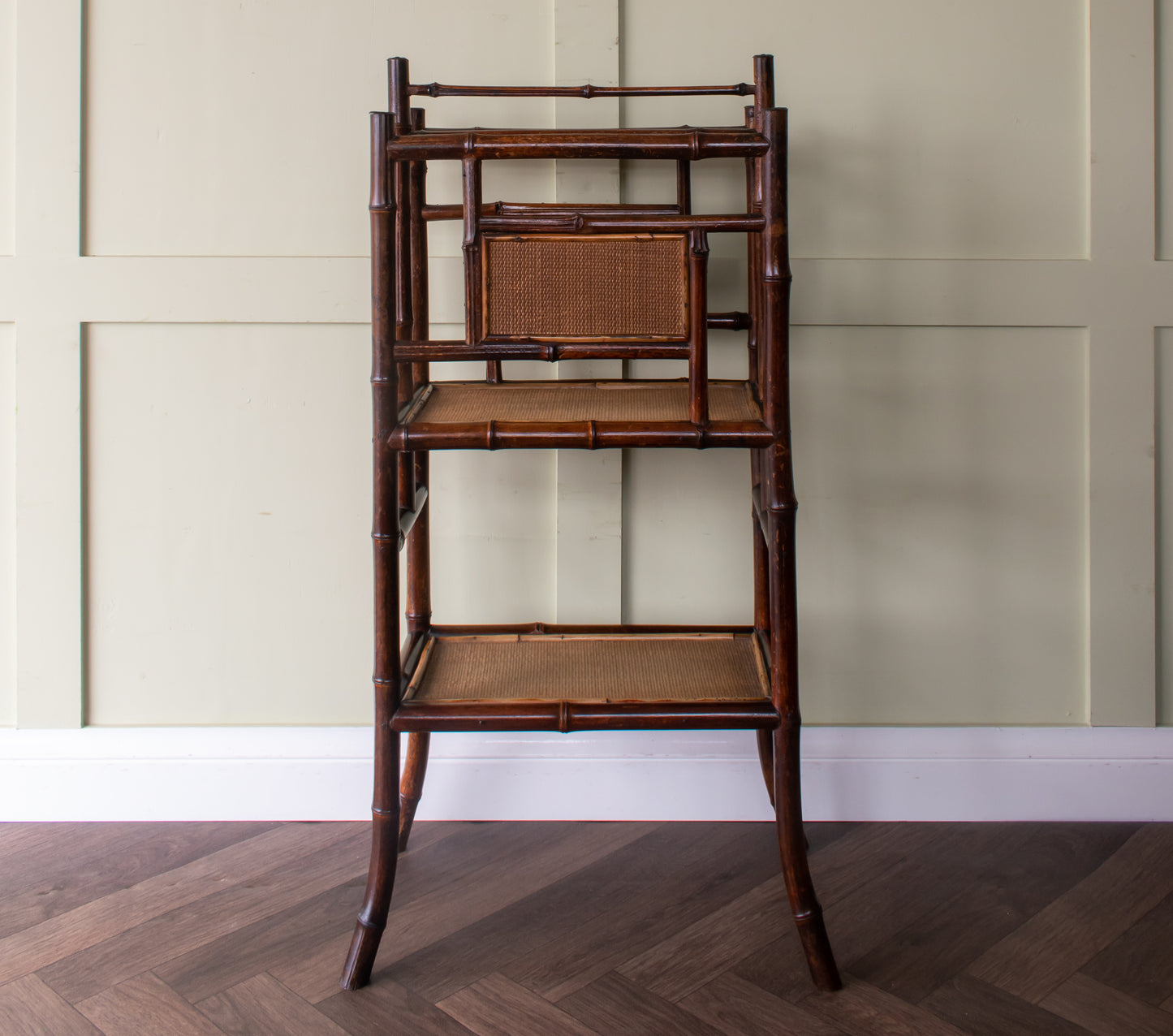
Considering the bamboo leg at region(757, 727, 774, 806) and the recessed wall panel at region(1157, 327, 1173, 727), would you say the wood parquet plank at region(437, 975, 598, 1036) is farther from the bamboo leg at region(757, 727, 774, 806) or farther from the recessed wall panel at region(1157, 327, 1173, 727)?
the recessed wall panel at region(1157, 327, 1173, 727)

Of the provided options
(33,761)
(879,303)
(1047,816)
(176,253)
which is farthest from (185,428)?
(1047,816)

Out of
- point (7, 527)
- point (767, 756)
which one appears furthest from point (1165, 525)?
point (7, 527)

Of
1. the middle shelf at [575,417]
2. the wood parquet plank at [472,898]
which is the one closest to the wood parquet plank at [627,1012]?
the wood parquet plank at [472,898]

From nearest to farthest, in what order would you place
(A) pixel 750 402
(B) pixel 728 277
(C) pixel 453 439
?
1. (C) pixel 453 439
2. (A) pixel 750 402
3. (B) pixel 728 277

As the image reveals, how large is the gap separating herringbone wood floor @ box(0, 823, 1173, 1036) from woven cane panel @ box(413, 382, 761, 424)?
0.74 meters

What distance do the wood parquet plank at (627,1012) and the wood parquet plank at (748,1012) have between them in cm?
2

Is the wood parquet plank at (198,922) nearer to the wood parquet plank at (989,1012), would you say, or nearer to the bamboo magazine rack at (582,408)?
the bamboo magazine rack at (582,408)

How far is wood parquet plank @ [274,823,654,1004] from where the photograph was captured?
1.32m

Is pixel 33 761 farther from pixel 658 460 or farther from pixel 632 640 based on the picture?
pixel 658 460

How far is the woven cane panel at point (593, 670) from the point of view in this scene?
4.28 ft

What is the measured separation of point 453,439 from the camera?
3.93 ft

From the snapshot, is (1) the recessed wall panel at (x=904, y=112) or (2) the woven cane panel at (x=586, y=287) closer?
(2) the woven cane panel at (x=586, y=287)

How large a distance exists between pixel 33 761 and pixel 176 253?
0.94 m

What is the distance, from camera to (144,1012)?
1.23m
